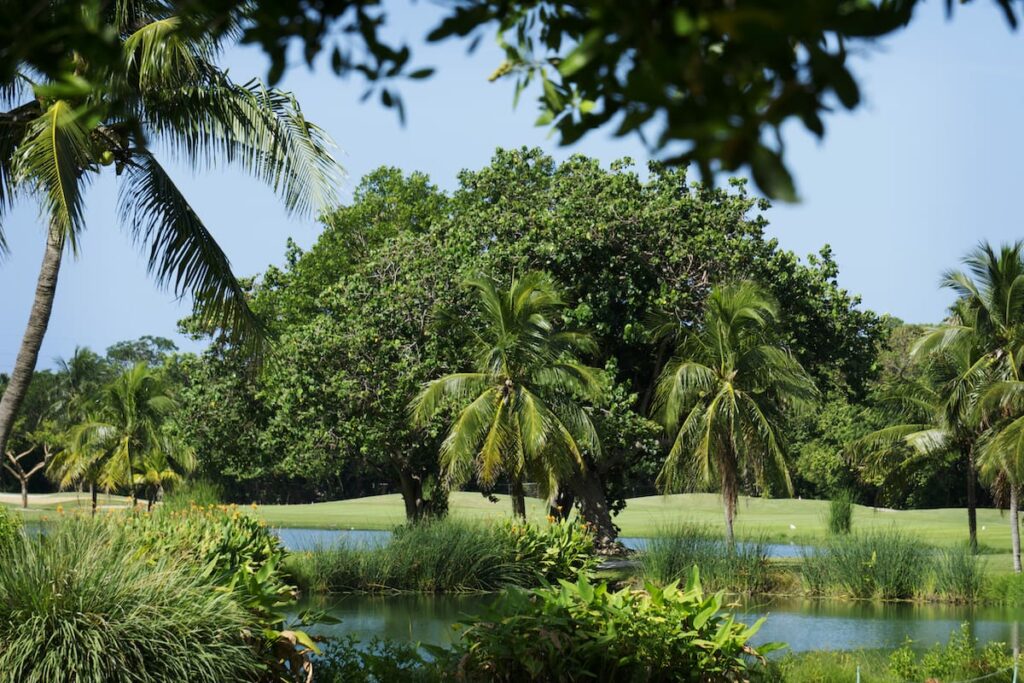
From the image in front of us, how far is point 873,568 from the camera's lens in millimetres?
20047

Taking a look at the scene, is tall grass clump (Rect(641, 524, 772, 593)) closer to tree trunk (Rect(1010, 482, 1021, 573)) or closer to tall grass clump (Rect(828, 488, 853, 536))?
tall grass clump (Rect(828, 488, 853, 536))

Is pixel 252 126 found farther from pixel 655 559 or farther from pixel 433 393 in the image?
pixel 655 559

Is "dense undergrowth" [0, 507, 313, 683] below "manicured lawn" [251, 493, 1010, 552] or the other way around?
the other way around

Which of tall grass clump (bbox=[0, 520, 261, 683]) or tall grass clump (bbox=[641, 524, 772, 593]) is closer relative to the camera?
tall grass clump (bbox=[0, 520, 261, 683])

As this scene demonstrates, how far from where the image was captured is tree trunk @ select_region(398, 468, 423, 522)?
28031 mm

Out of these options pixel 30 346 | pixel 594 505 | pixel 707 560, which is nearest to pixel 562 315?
pixel 594 505

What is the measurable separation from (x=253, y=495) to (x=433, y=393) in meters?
45.7

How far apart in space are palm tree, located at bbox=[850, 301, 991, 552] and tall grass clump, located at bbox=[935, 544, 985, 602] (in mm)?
5996

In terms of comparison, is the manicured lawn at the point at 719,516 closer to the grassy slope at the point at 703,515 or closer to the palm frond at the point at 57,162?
the grassy slope at the point at 703,515

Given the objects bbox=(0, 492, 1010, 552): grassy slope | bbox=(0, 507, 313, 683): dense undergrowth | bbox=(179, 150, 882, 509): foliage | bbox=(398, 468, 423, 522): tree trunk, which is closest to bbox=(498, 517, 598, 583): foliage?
bbox=(179, 150, 882, 509): foliage

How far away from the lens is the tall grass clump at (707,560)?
19.8 metres

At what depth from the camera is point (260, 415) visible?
27203 millimetres

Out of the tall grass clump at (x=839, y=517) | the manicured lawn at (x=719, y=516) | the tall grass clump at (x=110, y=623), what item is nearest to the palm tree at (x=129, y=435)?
the manicured lawn at (x=719, y=516)

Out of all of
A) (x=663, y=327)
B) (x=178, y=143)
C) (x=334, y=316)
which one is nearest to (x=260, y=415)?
(x=334, y=316)
